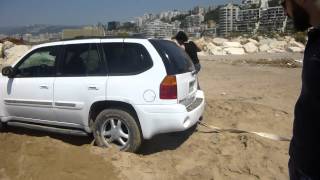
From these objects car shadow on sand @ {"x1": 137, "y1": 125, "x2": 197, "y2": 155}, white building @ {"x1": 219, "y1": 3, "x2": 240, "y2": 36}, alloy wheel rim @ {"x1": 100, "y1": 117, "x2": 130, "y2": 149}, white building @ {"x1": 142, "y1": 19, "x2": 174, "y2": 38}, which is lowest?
car shadow on sand @ {"x1": 137, "y1": 125, "x2": 197, "y2": 155}

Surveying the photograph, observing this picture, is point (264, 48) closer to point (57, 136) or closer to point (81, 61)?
point (57, 136)

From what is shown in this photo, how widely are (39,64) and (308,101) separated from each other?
5.57m

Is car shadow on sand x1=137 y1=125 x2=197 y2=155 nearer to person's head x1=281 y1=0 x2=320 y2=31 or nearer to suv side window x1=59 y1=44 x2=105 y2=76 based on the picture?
suv side window x1=59 y1=44 x2=105 y2=76

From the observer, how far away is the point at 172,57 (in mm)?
6141

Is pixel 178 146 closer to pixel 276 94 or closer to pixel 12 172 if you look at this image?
pixel 12 172

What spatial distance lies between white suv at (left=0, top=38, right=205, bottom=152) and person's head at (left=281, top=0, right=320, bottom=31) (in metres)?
3.76

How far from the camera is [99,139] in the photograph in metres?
6.12

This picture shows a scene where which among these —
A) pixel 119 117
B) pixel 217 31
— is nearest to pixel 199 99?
pixel 119 117

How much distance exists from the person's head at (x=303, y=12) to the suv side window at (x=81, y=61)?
4.34 meters

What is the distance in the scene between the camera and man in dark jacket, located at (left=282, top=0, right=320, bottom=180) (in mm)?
1891

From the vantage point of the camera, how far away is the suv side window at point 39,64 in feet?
21.6

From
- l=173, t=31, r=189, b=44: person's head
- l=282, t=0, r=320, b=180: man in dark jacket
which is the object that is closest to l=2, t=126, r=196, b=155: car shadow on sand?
l=173, t=31, r=189, b=44: person's head

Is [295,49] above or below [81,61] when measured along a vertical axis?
below

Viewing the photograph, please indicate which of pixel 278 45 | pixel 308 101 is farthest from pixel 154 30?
pixel 278 45
